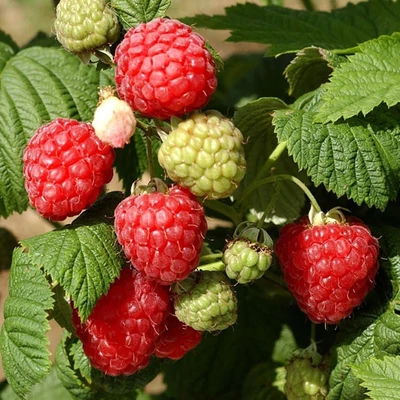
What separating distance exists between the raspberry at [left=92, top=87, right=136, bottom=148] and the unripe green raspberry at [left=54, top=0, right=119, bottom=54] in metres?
0.15

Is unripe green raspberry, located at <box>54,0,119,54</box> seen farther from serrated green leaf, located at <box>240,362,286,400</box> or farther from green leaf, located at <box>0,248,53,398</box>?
serrated green leaf, located at <box>240,362,286,400</box>

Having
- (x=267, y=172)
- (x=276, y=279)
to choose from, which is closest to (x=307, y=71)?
(x=267, y=172)

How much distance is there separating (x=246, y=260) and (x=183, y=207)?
6.3 inches

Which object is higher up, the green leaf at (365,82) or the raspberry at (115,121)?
the raspberry at (115,121)

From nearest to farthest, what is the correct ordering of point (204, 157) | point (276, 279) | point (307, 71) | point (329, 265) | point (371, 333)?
1. point (204, 157)
2. point (329, 265)
3. point (371, 333)
4. point (276, 279)
5. point (307, 71)

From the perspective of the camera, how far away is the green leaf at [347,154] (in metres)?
1.74

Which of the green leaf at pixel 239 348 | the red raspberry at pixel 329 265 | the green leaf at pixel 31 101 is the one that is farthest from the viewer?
the green leaf at pixel 239 348

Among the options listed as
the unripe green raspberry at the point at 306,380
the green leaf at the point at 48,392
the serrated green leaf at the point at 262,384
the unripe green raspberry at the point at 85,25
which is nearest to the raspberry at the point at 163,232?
the unripe green raspberry at the point at 85,25

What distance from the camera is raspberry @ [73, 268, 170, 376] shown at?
169 centimetres

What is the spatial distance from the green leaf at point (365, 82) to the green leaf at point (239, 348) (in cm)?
76

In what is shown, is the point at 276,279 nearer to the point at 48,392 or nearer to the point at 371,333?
the point at 371,333

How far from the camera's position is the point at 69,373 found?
2.00 m

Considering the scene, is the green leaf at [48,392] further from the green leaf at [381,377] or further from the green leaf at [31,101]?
the green leaf at [381,377]

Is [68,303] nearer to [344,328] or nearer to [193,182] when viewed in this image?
[193,182]
